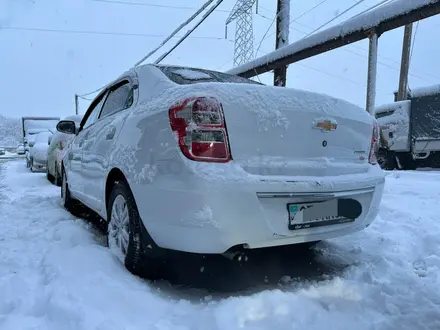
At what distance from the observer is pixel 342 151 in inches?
89.4

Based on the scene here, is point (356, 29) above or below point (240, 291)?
above

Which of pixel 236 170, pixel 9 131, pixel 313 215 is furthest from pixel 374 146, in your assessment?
pixel 9 131

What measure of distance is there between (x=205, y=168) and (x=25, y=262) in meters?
1.60

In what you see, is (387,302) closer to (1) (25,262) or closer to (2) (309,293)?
(2) (309,293)

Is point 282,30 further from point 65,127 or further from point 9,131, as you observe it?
point 9,131

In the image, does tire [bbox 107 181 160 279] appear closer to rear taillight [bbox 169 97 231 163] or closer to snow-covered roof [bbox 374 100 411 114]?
rear taillight [bbox 169 97 231 163]

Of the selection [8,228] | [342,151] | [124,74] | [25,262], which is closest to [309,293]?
[342,151]

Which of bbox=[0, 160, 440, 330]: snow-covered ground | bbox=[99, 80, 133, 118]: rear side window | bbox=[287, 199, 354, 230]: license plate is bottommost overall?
bbox=[0, 160, 440, 330]: snow-covered ground

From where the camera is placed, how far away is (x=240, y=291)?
2.18m

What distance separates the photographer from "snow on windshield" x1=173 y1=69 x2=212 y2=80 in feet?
8.86

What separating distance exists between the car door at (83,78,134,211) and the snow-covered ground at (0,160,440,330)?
0.40m

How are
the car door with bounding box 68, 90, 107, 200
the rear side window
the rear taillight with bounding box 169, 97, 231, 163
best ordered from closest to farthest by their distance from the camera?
the rear taillight with bounding box 169, 97, 231, 163 < the rear side window < the car door with bounding box 68, 90, 107, 200

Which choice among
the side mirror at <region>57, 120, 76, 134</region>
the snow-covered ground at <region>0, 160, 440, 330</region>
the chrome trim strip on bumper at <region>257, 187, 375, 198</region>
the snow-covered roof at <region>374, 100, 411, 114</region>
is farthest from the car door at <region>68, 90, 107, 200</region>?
the snow-covered roof at <region>374, 100, 411, 114</region>

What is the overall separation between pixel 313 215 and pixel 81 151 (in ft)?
8.62
